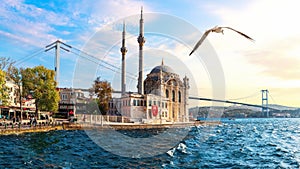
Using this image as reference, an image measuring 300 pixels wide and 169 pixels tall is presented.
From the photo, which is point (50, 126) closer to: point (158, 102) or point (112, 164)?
point (112, 164)

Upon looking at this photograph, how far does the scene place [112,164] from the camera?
714 inches

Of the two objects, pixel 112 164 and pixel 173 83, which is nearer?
pixel 112 164

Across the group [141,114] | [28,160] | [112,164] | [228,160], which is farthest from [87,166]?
[141,114]

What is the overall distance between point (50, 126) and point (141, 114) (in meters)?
33.5

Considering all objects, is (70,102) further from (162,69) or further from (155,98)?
(162,69)

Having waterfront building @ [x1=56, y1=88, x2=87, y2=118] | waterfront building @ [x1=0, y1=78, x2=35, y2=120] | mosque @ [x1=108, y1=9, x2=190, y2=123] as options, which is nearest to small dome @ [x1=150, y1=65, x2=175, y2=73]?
mosque @ [x1=108, y1=9, x2=190, y2=123]

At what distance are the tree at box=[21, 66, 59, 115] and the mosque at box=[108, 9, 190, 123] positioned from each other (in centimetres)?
2447

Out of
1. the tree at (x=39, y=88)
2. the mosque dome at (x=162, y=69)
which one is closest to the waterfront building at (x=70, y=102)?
the mosque dome at (x=162, y=69)

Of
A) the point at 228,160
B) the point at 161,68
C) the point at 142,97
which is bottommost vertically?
the point at 228,160

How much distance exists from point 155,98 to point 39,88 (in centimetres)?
3718

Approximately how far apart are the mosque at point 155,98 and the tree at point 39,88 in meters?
24.5

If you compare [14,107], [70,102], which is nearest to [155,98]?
[70,102]

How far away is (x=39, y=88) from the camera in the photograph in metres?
48.8

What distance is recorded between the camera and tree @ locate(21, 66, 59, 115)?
4841 centimetres
